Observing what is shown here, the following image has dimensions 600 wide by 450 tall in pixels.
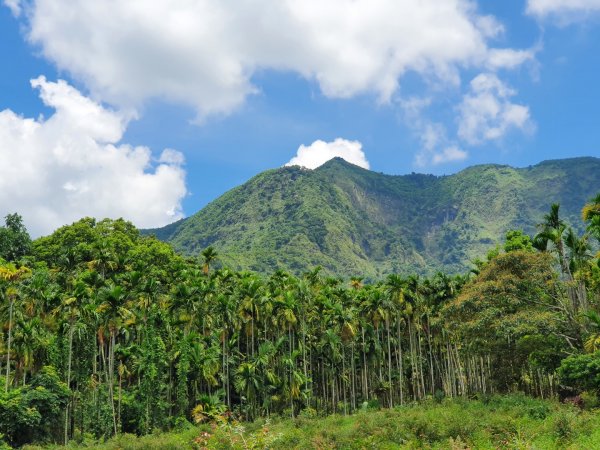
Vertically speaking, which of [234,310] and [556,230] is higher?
[556,230]

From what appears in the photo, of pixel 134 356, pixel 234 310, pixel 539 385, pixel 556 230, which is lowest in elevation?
pixel 539 385

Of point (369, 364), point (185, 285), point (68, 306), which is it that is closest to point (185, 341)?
point (185, 285)

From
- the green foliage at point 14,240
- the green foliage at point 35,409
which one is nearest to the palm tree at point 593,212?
the green foliage at point 35,409

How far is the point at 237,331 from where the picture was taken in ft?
210

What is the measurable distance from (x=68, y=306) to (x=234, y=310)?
706 inches

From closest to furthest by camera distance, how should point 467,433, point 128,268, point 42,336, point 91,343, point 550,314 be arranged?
1. point 467,433
2. point 550,314
3. point 42,336
4. point 91,343
5. point 128,268

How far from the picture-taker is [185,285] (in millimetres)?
58844

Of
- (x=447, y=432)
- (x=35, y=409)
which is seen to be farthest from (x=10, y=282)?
(x=447, y=432)

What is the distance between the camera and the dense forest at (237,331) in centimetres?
4396

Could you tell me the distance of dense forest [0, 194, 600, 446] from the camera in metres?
44.0

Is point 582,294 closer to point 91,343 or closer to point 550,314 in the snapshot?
point 550,314

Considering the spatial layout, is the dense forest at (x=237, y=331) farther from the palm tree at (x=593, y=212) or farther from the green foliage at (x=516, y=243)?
the green foliage at (x=516, y=243)

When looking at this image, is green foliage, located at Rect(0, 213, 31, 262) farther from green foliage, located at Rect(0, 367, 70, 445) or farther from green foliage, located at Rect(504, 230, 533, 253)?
green foliage, located at Rect(504, 230, 533, 253)

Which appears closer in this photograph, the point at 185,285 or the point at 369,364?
the point at 185,285
